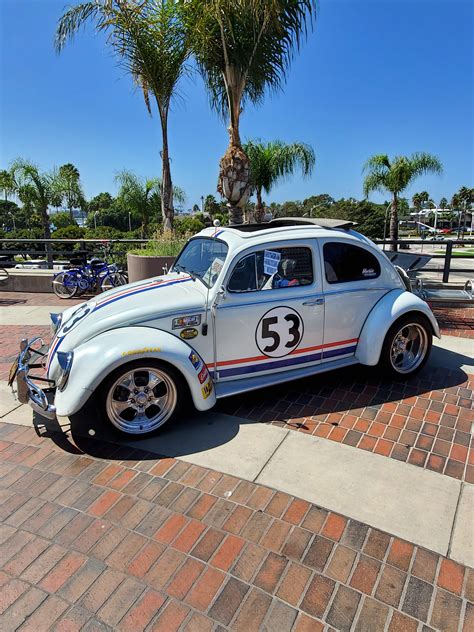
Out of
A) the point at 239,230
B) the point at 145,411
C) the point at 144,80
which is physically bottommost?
the point at 145,411

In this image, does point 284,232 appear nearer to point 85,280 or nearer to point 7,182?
point 85,280

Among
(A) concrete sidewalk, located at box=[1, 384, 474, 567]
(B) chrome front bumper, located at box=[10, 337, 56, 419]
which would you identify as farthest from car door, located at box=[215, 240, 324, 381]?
(B) chrome front bumper, located at box=[10, 337, 56, 419]

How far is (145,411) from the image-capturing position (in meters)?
3.48

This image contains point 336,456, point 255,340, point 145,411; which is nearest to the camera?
point 336,456

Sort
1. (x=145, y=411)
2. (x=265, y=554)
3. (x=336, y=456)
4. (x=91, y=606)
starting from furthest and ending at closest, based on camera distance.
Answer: (x=145, y=411)
(x=336, y=456)
(x=265, y=554)
(x=91, y=606)

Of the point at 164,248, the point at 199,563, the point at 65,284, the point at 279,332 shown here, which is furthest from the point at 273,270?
the point at 65,284

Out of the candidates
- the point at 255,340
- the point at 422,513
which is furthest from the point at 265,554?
the point at 255,340

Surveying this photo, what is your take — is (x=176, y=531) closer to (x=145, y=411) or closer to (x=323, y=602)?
(x=323, y=602)

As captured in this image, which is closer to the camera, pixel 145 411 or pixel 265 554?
pixel 265 554

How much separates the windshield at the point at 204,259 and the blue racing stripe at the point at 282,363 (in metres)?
0.84

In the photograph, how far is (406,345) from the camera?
4.60m

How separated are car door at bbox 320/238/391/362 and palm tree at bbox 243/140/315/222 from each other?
13744 mm

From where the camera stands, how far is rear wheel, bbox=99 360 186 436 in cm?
327

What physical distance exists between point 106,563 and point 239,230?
3072 mm
